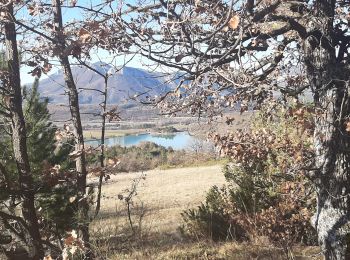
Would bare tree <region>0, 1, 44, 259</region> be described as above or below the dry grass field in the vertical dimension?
above

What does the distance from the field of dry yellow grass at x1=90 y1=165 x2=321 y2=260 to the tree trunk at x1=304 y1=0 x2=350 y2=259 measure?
0.58m

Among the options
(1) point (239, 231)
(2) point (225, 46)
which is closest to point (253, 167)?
(1) point (239, 231)

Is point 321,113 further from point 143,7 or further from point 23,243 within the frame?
point 23,243

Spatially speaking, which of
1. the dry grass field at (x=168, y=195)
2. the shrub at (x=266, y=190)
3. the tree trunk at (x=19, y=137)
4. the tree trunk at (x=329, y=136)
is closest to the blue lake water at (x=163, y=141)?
the tree trunk at (x=19, y=137)

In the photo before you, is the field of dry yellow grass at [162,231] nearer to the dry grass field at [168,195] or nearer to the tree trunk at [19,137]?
the dry grass field at [168,195]

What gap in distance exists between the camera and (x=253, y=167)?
27.7 feet

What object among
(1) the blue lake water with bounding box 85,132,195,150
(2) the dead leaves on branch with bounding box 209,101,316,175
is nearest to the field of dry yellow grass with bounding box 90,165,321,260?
(1) the blue lake water with bounding box 85,132,195,150

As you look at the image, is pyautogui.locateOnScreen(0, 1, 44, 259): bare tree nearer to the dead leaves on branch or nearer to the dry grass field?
the dead leaves on branch

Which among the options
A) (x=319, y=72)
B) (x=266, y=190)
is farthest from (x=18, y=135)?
(x=266, y=190)

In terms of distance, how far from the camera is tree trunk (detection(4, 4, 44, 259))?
470cm

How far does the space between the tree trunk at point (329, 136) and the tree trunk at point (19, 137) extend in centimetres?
304

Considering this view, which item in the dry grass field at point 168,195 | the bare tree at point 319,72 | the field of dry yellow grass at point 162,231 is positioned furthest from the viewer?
the dry grass field at point 168,195

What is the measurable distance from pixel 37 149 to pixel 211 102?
4.79 m

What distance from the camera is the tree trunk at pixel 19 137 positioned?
470cm
